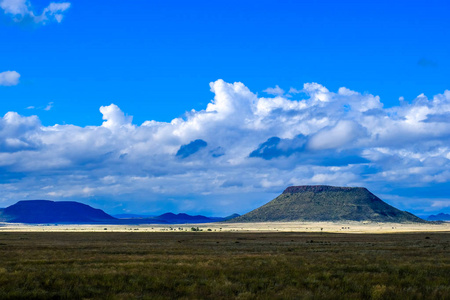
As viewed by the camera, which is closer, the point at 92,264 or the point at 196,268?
the point at 196,268

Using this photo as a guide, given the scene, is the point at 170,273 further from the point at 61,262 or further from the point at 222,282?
the point at 61,262

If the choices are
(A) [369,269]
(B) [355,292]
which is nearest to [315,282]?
(B) [355,292]

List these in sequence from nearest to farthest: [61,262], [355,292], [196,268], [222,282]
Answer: [355,292], [222,282], [196,268], [61,262]

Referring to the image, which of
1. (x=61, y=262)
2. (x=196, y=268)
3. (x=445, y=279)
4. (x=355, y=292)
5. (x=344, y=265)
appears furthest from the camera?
(x=61, y=262)

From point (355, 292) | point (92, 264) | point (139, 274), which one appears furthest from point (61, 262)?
point (355, 292)

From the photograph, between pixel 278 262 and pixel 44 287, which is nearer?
pixel 44 287

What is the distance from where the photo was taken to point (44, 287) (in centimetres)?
2345

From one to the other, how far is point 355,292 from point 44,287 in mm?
14341

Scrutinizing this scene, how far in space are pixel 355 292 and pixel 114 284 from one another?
11319mm

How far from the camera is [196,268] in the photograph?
98.3ft


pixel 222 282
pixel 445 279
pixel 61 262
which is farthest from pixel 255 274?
pixel 61 262

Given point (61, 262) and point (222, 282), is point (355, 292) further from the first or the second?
point (61, 262)

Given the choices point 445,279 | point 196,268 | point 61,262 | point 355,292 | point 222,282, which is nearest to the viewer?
point 355,292

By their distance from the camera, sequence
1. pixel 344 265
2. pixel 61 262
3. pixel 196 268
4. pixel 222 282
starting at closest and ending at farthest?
pixel 222 282
pixel 196 268
pixel 344 265
pixel 61 262
